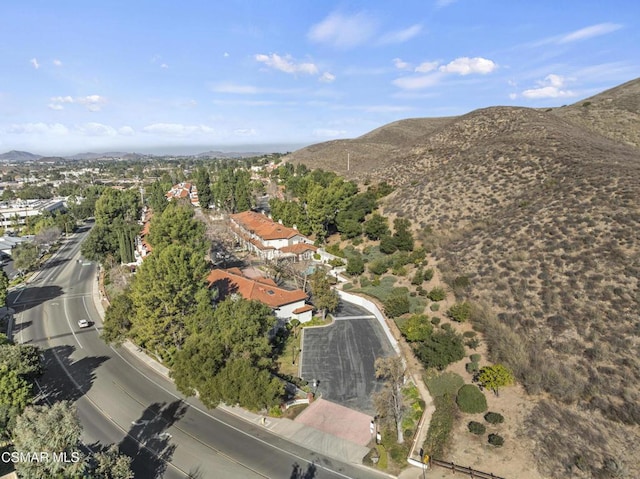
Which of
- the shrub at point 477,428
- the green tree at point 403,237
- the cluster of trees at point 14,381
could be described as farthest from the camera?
the green tree at point 403,237

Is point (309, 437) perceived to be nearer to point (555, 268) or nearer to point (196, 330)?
point (196, 330)

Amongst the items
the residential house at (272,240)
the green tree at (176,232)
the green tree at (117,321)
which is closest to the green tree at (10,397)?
the green tree at (117,321)

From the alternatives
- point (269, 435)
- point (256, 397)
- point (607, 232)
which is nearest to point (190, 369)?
point (256, 397)

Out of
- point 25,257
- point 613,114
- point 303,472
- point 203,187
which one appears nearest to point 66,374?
point 303,472

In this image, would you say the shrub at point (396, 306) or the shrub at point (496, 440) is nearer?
the shrub at point (496, 440)

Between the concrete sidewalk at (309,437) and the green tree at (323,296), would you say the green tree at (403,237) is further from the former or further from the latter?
the concrete sidewalk at (309,437)

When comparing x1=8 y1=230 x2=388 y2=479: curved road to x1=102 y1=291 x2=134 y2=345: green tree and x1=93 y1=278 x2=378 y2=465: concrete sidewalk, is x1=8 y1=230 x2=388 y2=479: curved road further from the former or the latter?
x1=102 y1=291 x2=134 y2=345: green tree

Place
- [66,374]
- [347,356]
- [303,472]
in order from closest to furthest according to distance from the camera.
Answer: [303,472] < [66,374] < [347,356]
